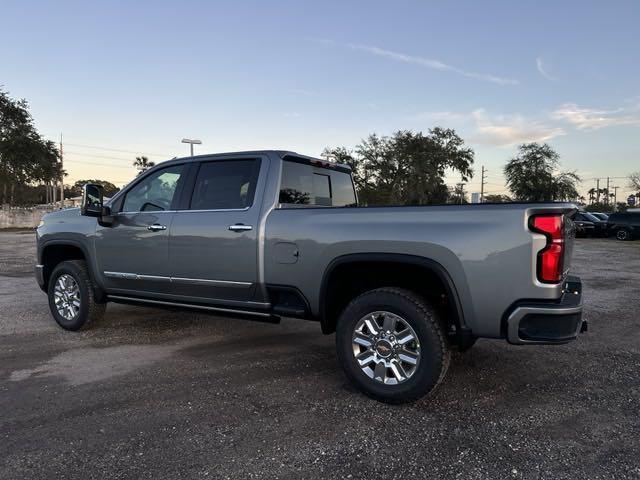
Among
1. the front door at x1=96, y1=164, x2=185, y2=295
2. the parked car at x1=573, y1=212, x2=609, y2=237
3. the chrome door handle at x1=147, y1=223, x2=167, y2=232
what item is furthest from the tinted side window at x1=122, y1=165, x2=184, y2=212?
the parked car at x1=573, y1=212, x2=609, y2=237

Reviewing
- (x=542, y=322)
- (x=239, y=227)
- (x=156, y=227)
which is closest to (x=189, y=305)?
(x=156, y=227)

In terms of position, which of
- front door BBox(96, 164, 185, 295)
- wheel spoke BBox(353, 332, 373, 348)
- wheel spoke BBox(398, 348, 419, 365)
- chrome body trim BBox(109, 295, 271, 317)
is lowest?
wheel spoke BBox(398, 348, 419, 365)

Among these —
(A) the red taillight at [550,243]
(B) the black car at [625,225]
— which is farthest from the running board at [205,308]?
(B) the black car at [625,225]

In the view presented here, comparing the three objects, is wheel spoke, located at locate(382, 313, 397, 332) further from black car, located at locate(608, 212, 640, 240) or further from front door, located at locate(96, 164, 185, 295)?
black car, located at locate(608, 212, 640, 240)

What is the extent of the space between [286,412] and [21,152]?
144ft

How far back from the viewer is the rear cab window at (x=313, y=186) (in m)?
4.46

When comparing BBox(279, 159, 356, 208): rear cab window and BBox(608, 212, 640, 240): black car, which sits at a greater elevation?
BBox(279, 159, 356, 208): rear cab window

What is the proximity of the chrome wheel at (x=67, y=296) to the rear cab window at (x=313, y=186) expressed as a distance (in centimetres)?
281

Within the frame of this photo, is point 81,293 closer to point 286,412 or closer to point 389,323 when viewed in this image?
point 286,412

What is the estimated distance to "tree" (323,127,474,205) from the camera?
58006 millimetres

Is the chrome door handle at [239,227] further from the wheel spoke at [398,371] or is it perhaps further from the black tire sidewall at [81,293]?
the black tire sidewall at [81,293]

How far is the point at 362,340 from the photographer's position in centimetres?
368

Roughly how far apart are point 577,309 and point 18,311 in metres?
6.82

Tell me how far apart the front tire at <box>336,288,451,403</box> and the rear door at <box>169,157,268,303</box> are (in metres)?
1.03
